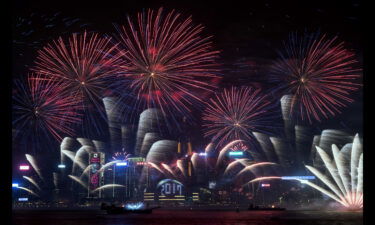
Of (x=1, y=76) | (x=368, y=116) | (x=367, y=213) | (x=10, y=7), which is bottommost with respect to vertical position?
(x=367, y=213)

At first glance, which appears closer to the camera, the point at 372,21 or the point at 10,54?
the point at 372,21

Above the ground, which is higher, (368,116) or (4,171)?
(368,116)

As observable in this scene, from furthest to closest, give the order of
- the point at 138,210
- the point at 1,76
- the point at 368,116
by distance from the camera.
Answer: the point at 138,210 → the point at 1,76 → the point at 368,116

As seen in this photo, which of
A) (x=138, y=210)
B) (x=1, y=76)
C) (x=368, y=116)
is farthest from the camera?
(x=138, y=210)

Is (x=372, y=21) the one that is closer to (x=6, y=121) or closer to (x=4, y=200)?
(x=6, y=121)

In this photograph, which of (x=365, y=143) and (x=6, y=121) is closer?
(x=365, y=143)

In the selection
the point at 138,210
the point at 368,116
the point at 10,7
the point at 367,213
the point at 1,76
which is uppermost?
the point at 10,7

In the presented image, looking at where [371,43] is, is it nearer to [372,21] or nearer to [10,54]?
[372,21]

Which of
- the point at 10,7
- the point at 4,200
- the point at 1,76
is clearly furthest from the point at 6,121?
the point at 10,7

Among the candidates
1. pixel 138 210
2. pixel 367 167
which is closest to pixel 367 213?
pixel 367 167
